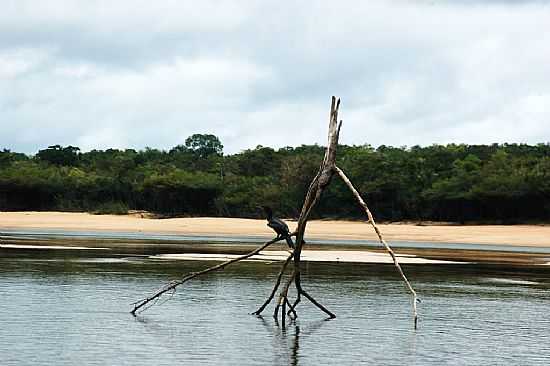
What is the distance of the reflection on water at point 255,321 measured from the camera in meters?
20.5

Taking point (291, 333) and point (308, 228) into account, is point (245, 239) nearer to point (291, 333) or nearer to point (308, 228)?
point (308, 228)

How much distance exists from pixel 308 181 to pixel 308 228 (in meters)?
17.5

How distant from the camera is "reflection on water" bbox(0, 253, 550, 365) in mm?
20453

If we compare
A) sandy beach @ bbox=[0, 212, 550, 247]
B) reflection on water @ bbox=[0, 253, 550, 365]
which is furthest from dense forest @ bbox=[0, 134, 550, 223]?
reflection on water @ bbox=[0, 253, 550, 365]

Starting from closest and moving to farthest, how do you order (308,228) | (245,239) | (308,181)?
(245,239) < (308,228) < (308,181)

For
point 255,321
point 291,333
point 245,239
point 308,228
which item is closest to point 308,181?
point 308,228

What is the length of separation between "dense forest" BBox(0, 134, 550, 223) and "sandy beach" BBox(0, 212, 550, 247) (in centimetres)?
360

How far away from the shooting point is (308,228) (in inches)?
3292

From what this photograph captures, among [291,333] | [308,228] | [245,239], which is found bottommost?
[291,333]

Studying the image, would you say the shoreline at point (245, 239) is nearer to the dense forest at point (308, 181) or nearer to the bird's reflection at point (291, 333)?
the dense forest at point (308, 181)

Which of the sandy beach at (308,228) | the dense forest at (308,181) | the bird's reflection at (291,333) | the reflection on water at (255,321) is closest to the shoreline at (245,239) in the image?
the sandy beach at (308,228)

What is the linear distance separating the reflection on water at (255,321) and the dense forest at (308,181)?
164 ft

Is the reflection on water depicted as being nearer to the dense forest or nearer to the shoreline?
the shoreline

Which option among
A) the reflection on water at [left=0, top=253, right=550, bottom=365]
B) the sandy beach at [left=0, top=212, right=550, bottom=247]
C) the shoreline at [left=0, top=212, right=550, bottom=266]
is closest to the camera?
the reflection on water at [left=0, top=253, right=550, bottom=365]
